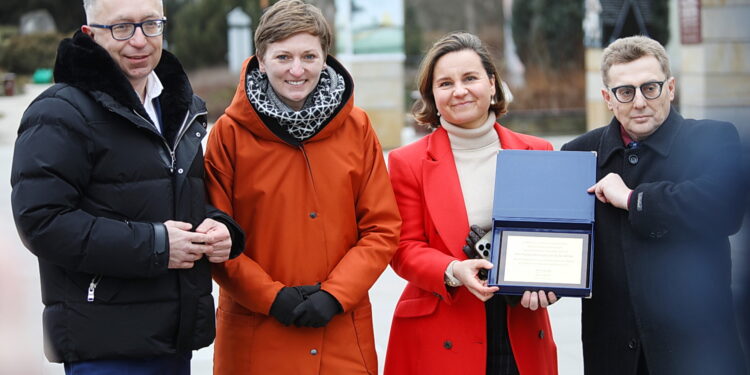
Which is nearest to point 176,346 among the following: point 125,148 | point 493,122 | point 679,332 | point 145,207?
point 145,207

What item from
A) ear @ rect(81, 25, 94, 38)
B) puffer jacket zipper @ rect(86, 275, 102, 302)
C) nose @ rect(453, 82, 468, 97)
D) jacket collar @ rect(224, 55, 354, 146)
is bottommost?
puffer jacket zipper @ rect(86, 275, 102, 302)

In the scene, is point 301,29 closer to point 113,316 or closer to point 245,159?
point 245,159

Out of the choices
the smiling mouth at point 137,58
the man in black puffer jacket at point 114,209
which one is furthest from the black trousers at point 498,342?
the smiling mouth at point 137,58

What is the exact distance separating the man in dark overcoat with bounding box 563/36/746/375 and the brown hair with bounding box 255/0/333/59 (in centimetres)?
108

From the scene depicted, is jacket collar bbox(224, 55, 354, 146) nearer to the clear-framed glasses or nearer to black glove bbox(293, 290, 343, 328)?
black glove bbox(293, 290, 343, 328)

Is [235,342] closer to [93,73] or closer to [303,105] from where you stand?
[303,105]

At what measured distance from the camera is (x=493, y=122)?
3.97 metres

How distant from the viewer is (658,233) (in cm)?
349

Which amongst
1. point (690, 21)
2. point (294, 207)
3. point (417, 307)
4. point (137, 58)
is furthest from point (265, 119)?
point (690, 21)

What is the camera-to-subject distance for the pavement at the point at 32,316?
7.18 ft

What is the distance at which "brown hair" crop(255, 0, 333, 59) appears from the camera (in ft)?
11.9

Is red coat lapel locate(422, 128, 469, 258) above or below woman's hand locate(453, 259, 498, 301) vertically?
above

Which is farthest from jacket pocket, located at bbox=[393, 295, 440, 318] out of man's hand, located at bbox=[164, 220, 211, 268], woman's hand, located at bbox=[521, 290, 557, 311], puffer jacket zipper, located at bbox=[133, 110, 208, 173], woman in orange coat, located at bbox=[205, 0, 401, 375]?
puffer jacket zipper, located at bbox=[133, 110, 208, 173]

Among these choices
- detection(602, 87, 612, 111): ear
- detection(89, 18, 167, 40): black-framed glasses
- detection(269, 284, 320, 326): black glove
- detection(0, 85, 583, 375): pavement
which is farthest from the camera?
detection(602, 87, 612, 111): ear
